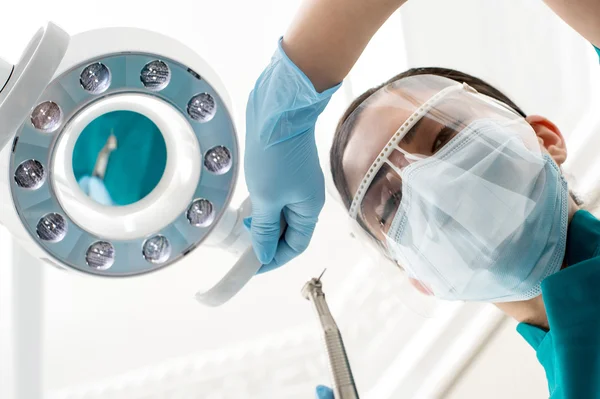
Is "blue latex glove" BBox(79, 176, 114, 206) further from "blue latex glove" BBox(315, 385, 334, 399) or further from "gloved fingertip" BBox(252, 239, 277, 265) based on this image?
"blue latex glove" BBox(315, 385, 334, 399)

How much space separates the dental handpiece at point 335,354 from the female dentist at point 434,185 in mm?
128

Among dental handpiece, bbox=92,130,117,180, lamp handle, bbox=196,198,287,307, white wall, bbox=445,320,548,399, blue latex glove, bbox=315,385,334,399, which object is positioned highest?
dental handpiece, bbox=92,130,117,180

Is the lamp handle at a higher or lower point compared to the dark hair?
lower

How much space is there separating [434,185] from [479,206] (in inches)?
3.3

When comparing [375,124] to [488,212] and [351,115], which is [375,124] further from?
[488,212]

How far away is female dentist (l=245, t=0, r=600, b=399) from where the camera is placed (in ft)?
3.09

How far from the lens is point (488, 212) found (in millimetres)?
979

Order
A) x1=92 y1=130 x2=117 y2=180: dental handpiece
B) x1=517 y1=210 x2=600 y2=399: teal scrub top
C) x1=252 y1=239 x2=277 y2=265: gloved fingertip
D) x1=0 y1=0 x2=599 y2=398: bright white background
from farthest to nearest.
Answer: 1. x1=0 y1=0 x2=599 y2=398: bright white background
2. x1=252 y1=239 x2=277 y2=265: gloved fingertip
3. x1=92 y1=130 x2=117 y2=180: dental handpiece
4. x1=517 y1=210 x2=600 y2=399: teal scrub top

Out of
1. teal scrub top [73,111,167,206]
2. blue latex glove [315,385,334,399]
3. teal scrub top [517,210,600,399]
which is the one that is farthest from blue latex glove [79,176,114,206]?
teal scrub top [517,210,600,399]

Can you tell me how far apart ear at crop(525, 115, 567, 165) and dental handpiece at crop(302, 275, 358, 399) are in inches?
21.0

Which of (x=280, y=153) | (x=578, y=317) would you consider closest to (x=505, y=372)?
(x=578, y=317)

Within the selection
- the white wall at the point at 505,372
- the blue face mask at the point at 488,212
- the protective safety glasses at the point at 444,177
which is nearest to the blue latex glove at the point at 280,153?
the protective safety glasses at the point at 444,177

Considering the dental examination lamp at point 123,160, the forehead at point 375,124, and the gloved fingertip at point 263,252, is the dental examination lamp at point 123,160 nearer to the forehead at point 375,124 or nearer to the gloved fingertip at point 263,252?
the gloved fingertip at point 263,252

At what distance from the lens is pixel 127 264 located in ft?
3.32
